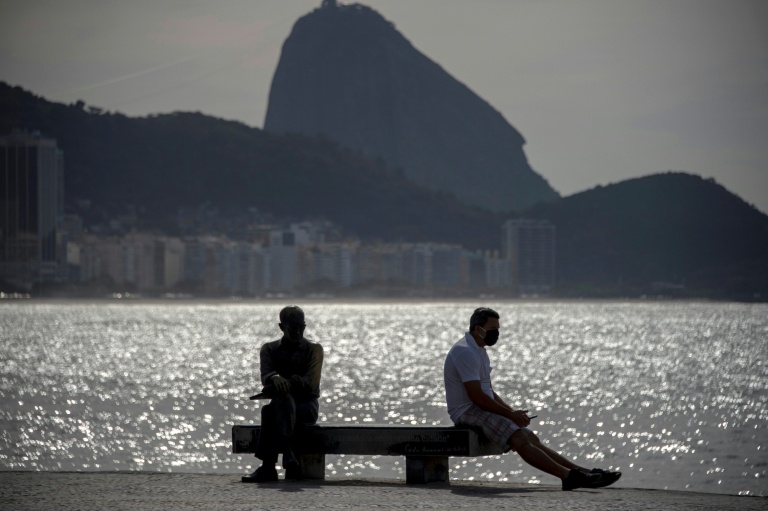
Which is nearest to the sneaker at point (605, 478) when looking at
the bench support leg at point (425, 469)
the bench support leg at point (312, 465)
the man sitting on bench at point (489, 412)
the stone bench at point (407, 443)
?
the man sitting on bench at point (489, 412)

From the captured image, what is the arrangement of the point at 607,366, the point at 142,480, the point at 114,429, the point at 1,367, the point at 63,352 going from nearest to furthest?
the point at 142,480, the point at 114,429, the point at 1,367, the point at 607,366, the point at 63,352

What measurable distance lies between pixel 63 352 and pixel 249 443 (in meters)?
74.6

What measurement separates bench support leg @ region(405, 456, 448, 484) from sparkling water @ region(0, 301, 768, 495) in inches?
164

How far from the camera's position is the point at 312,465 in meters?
12.0

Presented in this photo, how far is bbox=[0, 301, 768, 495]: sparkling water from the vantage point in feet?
88.8

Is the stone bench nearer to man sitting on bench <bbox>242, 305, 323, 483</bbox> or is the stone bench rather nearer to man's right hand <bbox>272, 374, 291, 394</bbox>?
man sitting on bench <bbox>242, 305, 323, 483</bbox>

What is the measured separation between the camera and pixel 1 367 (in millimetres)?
66250

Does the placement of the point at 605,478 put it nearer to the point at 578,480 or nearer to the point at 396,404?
the point at 578,480

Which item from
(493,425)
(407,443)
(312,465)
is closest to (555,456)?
(493,425)

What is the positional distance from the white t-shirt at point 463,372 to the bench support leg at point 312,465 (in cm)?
136

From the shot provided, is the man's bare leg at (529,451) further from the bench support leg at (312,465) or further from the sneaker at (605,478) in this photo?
the bench support leg at (312,465)

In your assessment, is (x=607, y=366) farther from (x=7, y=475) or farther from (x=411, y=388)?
(x=7, y=475)

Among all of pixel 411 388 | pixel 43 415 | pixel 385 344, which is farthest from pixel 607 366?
pixel 43 415

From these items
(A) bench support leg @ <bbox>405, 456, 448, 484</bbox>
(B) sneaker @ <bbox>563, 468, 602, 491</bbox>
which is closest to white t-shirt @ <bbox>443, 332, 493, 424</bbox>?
(A) bench support leg @ <bbox>405, 456, 448, 484</bbox>
